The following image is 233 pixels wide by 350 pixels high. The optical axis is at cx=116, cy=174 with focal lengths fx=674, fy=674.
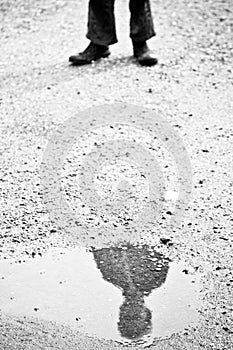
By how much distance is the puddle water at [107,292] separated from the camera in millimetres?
3209

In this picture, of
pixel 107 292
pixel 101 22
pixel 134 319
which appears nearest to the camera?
pixel 134 319

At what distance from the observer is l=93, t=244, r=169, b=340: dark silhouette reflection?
10.5 ft

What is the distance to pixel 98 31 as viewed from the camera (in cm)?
562

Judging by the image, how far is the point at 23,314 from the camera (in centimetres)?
327

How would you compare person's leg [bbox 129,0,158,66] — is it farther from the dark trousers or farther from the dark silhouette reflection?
the dark silhouette reflection

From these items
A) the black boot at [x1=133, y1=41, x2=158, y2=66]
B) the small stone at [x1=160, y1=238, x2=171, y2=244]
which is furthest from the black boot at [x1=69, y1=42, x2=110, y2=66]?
the small stone at [x1=160, y1=238, x2=171, y2=244]

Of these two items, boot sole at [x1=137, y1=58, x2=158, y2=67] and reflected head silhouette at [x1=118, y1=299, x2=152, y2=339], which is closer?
reflected head silhouette at [x1=118, y1=299, x2=152, y2=339]

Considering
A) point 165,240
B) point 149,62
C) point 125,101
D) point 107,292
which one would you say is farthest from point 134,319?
point 149,62

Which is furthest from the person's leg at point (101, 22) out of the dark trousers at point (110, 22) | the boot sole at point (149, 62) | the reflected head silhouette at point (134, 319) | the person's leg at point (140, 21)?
the reflected head silhouette at point (134, 319)

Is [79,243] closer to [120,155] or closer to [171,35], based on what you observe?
[120,155]

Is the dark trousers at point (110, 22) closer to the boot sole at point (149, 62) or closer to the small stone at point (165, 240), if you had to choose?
the boot sole at point (149, 62)

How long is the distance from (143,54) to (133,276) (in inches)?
107

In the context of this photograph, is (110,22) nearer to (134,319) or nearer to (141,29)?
(141,29)

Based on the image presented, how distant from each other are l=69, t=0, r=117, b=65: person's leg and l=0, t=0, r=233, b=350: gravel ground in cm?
12
